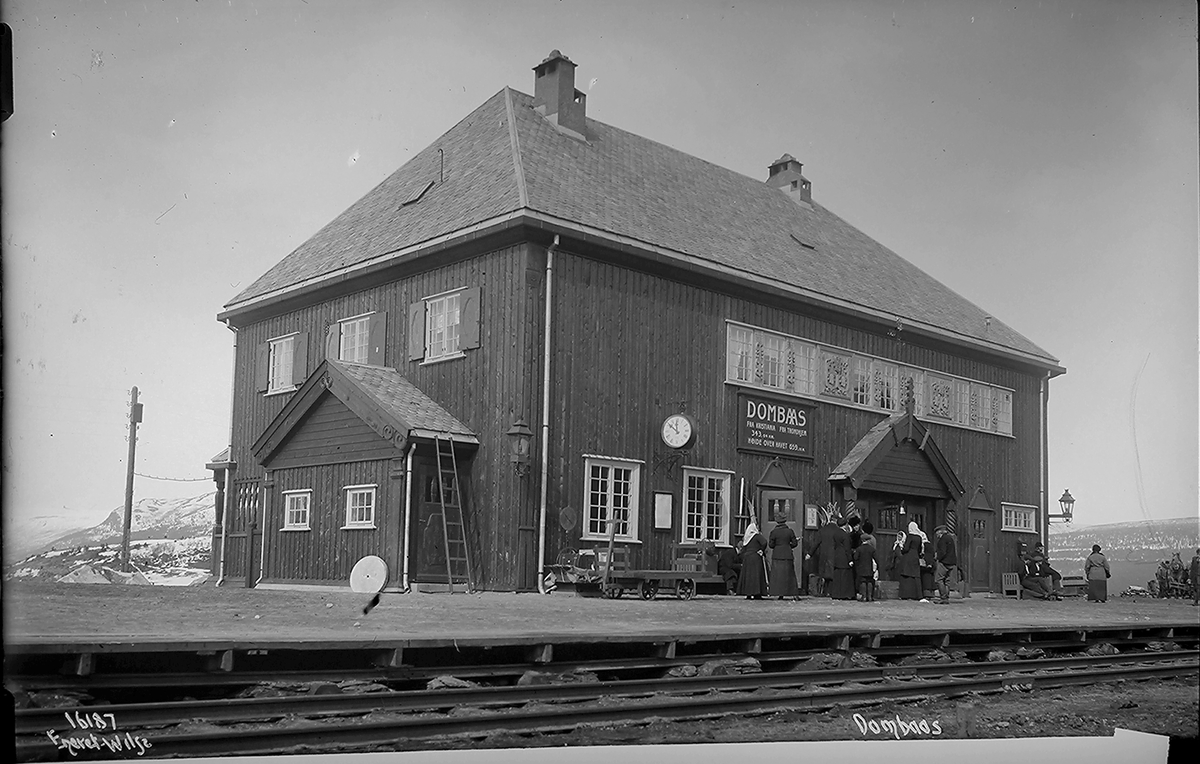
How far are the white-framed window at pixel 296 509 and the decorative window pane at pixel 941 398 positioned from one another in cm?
929

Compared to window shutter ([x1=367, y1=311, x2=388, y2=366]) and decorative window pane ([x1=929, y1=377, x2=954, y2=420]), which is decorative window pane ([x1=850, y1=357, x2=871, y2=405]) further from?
window shutter ([x1=367, y1=311, x2=388, y2=366])

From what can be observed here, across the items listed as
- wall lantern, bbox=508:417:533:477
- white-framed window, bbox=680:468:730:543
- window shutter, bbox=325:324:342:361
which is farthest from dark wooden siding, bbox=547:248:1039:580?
window shutter, bbox=325:324:342:361

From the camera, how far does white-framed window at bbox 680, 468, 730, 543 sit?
590 inches

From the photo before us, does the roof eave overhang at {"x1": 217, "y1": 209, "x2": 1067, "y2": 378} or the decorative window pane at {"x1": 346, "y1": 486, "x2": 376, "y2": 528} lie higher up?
the roof eave overhang at {"x1": 217, "y1": 209, "x2": 1067, "y2": 378}

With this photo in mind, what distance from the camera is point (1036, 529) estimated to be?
1516 centimetres

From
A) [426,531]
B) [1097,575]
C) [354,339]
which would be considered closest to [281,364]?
[354,339]

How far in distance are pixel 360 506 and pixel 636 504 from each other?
19.4 ft

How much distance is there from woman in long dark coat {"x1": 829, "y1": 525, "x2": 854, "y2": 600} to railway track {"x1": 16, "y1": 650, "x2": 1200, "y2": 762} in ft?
15.6

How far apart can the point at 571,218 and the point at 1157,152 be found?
5660 millimetres

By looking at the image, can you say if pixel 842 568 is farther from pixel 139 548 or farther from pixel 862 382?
pixel 139 548

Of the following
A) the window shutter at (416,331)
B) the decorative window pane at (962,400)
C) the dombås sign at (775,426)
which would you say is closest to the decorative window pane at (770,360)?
the dombås sign at (775,426)

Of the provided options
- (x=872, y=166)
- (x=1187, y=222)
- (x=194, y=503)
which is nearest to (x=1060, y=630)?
(x=1187, y=222)

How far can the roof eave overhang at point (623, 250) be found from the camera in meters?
8.84

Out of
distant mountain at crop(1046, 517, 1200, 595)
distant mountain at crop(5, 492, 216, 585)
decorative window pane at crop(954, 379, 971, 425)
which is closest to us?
distant mountain at crop(5, 492, 216, 585)
